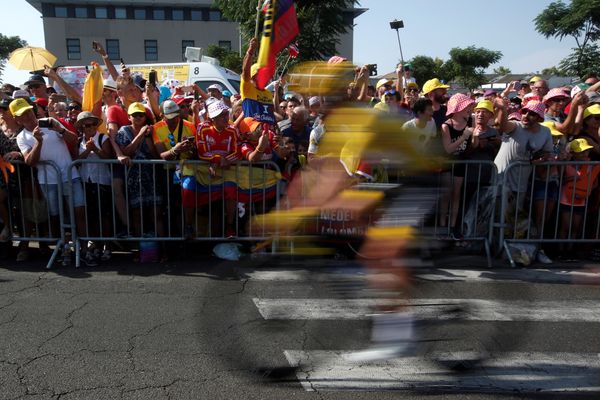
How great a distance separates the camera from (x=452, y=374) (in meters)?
3.47

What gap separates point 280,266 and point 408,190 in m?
1.01

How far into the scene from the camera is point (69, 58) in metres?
61.1

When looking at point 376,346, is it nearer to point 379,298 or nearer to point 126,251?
point 379,298

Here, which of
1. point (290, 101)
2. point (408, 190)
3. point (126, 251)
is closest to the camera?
point (408, 190)

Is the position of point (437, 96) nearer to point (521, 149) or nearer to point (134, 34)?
point (521, 149)

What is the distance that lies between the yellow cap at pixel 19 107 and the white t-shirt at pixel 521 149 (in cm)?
585

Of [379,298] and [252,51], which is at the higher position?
[252,51]

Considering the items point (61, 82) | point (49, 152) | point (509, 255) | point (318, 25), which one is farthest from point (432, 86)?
point (318, 25)

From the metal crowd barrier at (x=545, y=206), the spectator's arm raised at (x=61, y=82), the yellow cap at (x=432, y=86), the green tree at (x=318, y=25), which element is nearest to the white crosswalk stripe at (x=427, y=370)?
the metal crowd barrier at (x=545, y=206)

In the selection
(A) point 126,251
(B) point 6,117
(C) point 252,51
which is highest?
(C) point 252,51

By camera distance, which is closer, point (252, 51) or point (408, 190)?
point (408, 190)

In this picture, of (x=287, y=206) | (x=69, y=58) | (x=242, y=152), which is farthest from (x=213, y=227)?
(x=69, y=58)

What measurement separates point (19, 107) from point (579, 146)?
686 cm

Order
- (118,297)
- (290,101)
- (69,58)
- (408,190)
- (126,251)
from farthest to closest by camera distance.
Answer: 1. (69,58)
2. (290,101)
3. (126,251)
4. (118,297)
5. (408,190)
